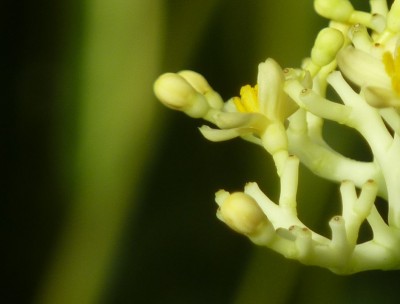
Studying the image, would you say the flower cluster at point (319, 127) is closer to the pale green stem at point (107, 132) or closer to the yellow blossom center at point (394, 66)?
the yellow blossom center at point (394, 66)

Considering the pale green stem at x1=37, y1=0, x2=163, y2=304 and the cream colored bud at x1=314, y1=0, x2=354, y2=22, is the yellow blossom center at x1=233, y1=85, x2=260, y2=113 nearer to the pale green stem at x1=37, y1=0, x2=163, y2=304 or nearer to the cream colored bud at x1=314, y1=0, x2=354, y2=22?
the cream colored bud at x1=314, y1=0, x2=354, y2=22

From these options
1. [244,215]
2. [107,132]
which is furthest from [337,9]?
[107,132]

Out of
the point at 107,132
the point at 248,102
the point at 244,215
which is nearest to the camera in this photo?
the point at 244,215

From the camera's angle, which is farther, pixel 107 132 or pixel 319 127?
pixel 107 132

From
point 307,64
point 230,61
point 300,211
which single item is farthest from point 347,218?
point 230,61

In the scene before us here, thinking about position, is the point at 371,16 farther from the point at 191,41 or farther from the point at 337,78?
the point at 191,41

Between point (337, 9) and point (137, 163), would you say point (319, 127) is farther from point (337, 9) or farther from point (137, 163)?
point (137, 163)
